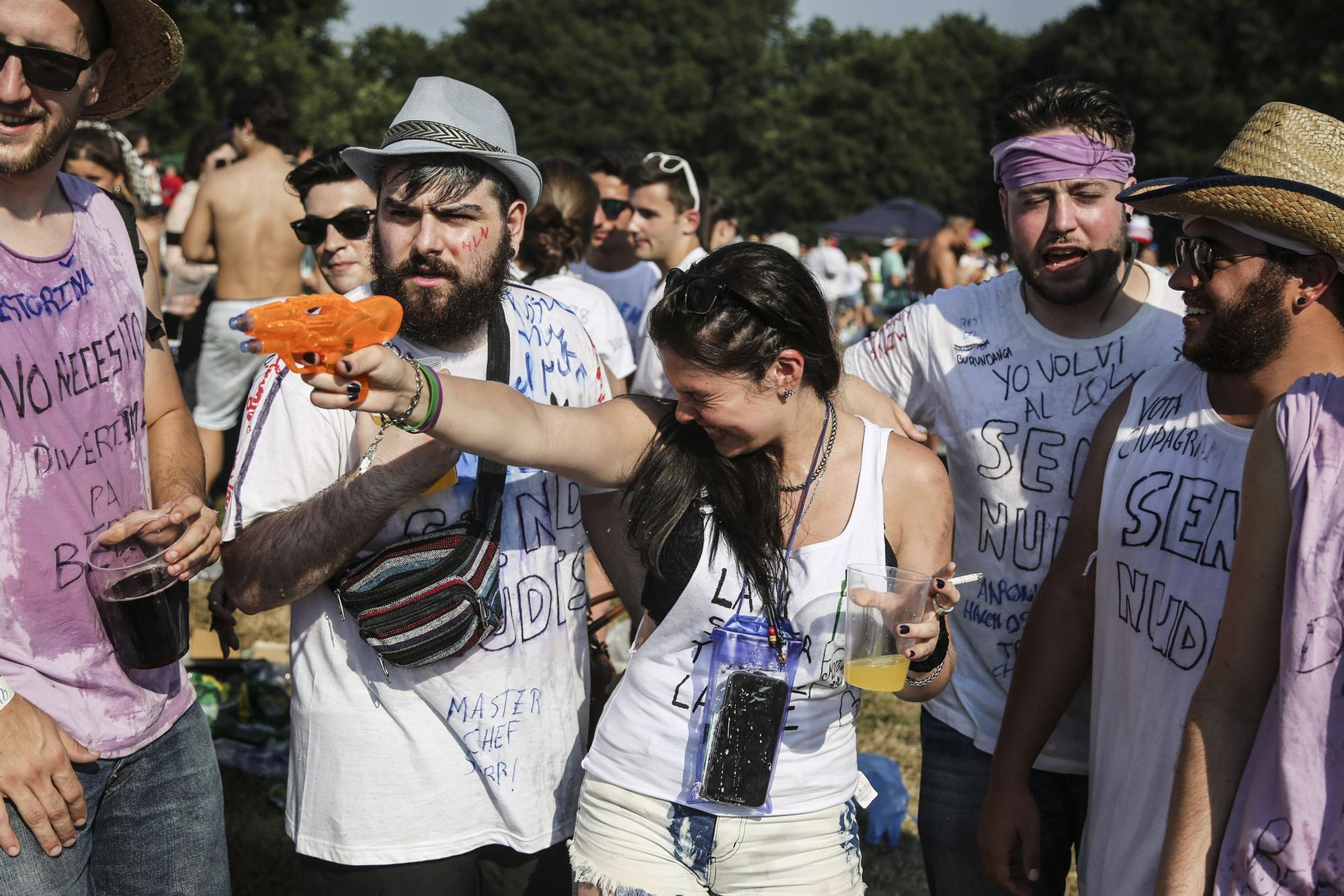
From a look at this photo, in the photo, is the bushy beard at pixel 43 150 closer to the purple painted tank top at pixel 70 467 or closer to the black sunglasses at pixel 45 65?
the black sunglasses at pixel 45 65

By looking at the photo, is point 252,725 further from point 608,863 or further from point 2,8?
point 2,8

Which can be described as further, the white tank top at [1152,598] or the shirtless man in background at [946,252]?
the shirtless man in background at [946,252]

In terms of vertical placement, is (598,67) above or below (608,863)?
above

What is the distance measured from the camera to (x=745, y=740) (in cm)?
251

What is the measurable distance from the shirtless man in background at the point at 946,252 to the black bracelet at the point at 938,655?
7.02 metres

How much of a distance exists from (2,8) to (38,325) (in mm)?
594

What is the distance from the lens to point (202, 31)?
27688 mm

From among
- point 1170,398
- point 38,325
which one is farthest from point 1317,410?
point 38,325

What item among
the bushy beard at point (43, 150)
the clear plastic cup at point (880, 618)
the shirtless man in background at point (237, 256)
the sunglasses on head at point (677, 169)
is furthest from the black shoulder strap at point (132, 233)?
the shirtless man in background at point (237, 256)

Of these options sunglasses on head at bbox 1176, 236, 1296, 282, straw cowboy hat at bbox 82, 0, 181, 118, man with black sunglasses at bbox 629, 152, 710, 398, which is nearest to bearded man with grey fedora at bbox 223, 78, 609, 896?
straw cowboy hat at bbox 82, 0, 181, 118

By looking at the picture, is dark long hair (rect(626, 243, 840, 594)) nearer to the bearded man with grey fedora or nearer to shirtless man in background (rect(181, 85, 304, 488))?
the bearded man with grey fedora

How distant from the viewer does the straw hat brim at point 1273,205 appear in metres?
2.40

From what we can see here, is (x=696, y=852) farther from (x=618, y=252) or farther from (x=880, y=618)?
(x=618, y=252)

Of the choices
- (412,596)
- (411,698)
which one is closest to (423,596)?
(412,596)
